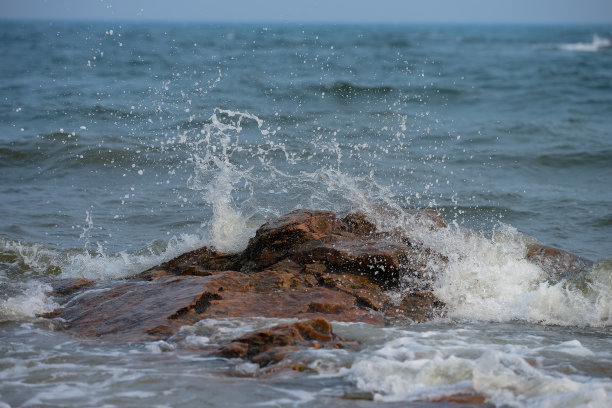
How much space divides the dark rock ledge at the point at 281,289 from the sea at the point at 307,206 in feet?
0.46

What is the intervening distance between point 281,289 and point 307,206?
233 cm

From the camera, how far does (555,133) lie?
13805mm

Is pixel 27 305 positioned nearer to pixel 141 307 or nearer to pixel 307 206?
pixel 141 307

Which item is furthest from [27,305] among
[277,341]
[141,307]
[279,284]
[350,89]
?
[350,89]

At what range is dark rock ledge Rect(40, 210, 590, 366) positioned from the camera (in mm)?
4145

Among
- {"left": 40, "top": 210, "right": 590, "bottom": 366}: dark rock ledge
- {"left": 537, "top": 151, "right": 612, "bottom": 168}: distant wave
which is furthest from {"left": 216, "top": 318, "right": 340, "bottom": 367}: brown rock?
{"left": 537, "top": 151, "right": 612, "bottom": 168}: distant wave

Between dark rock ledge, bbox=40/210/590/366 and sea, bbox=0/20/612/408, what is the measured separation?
0.14m

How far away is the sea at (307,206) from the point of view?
3.47 metres

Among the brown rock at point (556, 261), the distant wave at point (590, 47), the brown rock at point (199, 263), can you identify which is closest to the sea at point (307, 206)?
the brown rock at point (556, 261)

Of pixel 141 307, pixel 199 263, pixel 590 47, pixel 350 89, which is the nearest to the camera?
pixel 141 307

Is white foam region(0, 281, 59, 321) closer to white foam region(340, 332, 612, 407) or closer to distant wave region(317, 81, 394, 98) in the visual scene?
white foam region(340, 332, 612, 407)

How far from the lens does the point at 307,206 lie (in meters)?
6.92

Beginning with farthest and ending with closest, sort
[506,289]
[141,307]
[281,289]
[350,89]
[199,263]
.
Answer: [350,89] → [199,263] → [506,289] → [281,289] → [141,307]

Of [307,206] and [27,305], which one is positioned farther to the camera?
[307,206]
